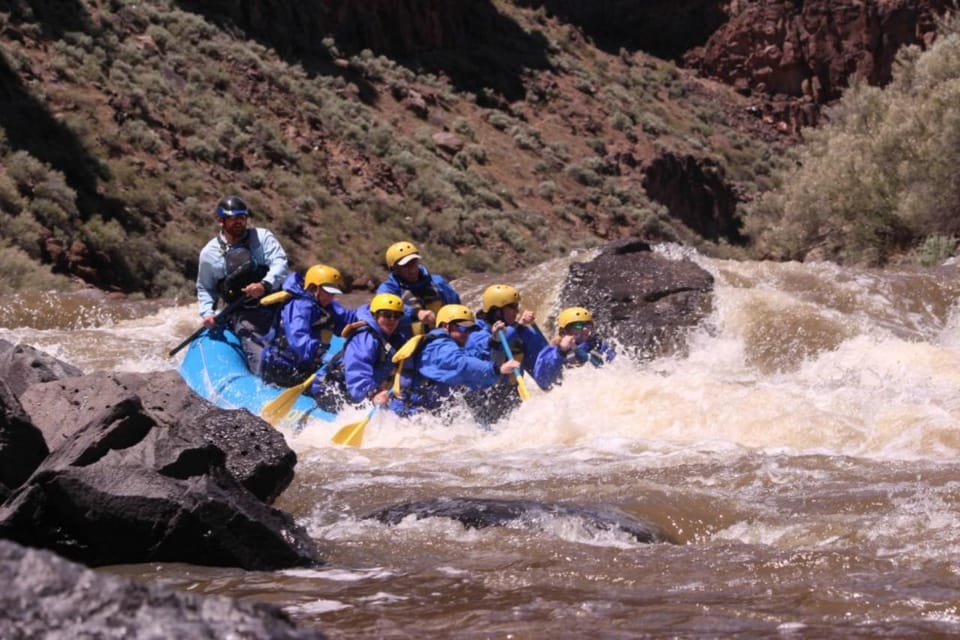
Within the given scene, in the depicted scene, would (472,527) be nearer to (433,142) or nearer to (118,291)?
(118,291)

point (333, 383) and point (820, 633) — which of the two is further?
point (333, 383)

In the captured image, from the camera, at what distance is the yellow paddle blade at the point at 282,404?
9.09m

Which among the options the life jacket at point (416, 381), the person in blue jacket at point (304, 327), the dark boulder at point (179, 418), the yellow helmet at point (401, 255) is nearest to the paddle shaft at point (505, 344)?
the life jacket at point (416, 381)

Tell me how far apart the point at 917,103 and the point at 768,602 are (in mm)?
18234

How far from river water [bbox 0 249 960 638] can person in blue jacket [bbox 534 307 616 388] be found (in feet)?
0.58

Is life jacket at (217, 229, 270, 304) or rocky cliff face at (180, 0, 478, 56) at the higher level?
rocky cliff face at (180, 0, 478, 56)

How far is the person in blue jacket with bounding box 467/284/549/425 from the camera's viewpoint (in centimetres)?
909

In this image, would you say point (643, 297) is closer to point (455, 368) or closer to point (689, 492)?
point (455, 368)

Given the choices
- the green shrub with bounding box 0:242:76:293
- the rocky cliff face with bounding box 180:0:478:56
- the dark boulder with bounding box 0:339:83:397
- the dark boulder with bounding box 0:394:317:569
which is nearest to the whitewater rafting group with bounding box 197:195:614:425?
the dark boulder with bounding box 0:339:83:397

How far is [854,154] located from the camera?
2059 cm

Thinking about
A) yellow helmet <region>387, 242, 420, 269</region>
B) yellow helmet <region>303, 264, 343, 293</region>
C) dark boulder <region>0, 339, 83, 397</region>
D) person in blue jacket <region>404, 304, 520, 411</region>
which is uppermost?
yellow helmet <region>387, 242, 420, 269</region>

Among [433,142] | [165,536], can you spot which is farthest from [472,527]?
[433,142]

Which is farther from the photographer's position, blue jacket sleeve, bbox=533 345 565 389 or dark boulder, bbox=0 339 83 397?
blue jacket sleeve, bbox=533 345 565 389

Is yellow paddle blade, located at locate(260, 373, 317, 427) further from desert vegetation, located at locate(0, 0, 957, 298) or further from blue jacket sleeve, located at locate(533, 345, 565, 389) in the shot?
desert vegetation, located at locate(0, 0, 957, 298)
